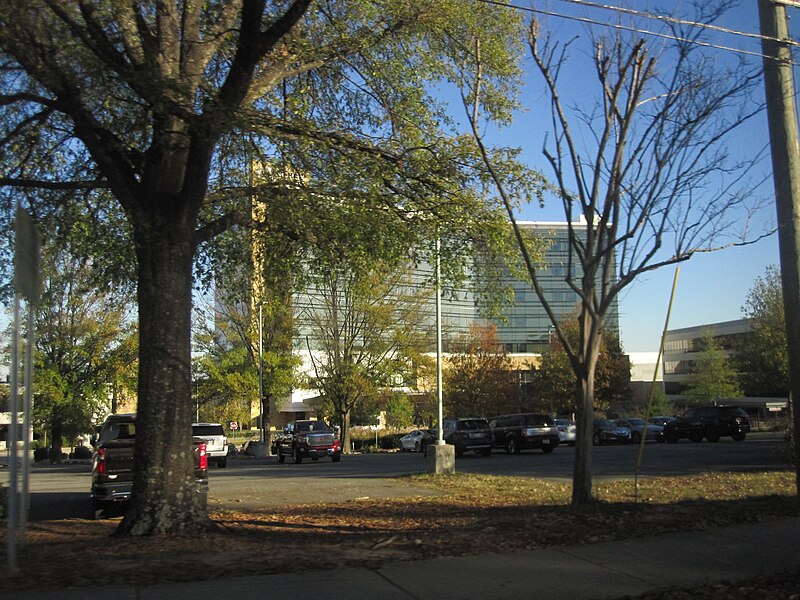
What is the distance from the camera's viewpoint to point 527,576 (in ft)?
21.2

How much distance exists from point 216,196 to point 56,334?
32094 millimetres

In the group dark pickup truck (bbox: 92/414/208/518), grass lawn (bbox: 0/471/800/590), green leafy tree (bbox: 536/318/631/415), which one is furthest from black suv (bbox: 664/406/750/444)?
dark pickup truck (bbox: 92/414/208/518)

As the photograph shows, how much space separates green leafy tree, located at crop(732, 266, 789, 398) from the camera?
37188 mm

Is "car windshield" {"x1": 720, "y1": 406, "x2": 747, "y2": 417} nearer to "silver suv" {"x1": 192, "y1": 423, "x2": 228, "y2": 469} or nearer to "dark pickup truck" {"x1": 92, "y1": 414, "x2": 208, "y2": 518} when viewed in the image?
"silver suv" {"x1": 192, "y1": 423, "x2": 228, "y2": 469}

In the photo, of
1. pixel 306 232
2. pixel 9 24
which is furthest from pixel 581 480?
pixel 9 24

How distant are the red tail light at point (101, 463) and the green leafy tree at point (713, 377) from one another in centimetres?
5167

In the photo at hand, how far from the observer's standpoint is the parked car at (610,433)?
133 feet

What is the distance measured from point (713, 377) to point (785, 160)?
51.3 m

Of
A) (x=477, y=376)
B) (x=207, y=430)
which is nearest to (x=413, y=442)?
(x=477, y=376)

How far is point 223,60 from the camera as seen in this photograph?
1304 centimetres

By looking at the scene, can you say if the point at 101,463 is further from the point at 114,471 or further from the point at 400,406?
the point at 400,406

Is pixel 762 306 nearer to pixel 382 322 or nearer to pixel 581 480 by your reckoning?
pixel 382 322

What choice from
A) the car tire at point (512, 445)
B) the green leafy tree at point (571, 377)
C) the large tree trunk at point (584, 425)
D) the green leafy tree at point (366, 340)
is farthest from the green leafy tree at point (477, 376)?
the large tree trunk at point (584, 425)

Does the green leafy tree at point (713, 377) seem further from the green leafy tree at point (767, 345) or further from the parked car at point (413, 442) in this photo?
the parked car at point (413, 442)
